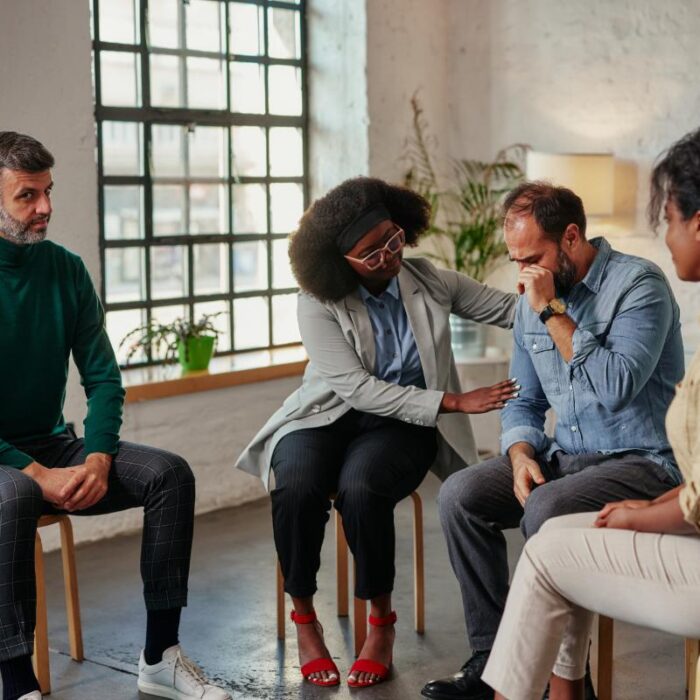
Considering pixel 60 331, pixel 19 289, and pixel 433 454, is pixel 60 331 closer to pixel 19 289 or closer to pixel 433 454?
pixel 19 289

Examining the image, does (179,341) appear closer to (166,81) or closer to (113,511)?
(166,81)

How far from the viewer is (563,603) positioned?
231 centimetres

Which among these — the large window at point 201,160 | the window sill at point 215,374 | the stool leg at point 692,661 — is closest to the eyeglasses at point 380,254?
the stool leg at point 692,661

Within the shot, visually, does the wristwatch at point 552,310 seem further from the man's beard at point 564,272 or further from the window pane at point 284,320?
the window pane at point 284,320

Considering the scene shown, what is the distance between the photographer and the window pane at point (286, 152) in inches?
221

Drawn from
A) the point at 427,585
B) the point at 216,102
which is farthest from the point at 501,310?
the point at 216,102

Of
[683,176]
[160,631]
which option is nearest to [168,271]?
[160,631]

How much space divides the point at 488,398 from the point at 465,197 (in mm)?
2778

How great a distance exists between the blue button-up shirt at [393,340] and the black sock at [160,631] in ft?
2.84

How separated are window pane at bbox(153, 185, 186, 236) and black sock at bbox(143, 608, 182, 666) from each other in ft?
7.82

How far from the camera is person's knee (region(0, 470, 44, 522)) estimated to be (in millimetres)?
2875

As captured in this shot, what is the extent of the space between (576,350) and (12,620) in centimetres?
148

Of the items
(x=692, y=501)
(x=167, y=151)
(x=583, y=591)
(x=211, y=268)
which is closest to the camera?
(x=692, y=501)

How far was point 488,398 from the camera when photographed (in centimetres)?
304
